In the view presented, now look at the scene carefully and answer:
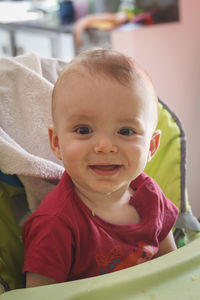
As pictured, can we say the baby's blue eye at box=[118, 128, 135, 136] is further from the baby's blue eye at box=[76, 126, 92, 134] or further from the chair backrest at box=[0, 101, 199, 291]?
the chair backrest at box=[0, 101, 199, 291]

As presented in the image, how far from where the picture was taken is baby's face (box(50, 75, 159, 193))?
2.19 feet

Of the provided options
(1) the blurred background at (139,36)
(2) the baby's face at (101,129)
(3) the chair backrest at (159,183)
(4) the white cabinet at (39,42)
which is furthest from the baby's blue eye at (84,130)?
(4) the white cabinet at (39,42)

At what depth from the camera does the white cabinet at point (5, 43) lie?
8.45ft

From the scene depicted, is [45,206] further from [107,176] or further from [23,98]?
[23,98]

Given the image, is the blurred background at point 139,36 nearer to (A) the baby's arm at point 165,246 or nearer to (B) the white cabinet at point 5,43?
(B) the white cabinet at point 5,43

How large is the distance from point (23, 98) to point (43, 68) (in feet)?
0.43

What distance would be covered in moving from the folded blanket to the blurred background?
0.82m

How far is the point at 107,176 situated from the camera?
0.69m

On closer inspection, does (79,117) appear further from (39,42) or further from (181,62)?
(39,42)

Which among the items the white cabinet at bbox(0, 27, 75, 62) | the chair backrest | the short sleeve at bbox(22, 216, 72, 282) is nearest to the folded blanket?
the chair backrest

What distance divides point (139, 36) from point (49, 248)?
1.47m

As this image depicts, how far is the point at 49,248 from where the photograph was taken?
69cm

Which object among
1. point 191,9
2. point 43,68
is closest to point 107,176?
point 43,68

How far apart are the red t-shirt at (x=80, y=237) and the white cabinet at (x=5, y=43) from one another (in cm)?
200
